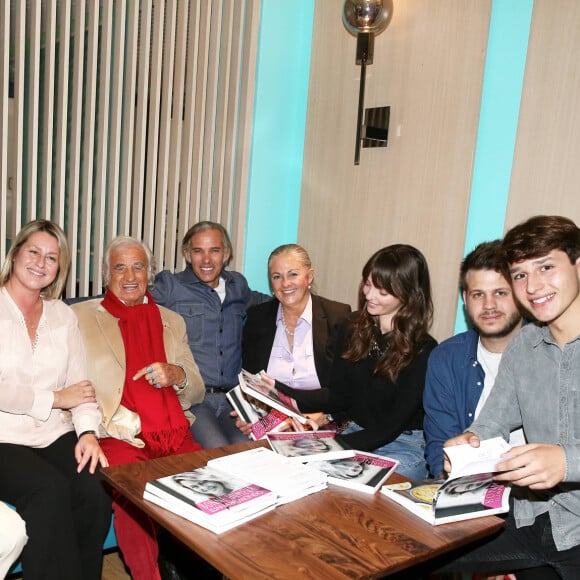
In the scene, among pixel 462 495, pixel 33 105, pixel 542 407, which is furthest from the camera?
pixel 33 105

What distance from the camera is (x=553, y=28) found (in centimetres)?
270

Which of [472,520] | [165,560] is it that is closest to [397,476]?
[472,520]

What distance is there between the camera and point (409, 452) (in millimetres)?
2736

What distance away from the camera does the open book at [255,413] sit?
2857 millimetres

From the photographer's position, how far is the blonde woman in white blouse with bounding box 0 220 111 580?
2.20 m

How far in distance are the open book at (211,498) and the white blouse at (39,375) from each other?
2.91 feet

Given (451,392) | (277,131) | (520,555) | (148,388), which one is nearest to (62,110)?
(277,131)

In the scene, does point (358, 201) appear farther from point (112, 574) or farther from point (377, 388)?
point (112, 574)

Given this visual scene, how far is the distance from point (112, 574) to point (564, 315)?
2174 mm

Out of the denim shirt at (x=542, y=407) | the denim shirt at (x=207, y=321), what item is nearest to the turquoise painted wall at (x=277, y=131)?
the denim shirt at (x=207, y=321)

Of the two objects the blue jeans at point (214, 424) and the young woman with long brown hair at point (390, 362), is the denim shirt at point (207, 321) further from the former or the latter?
the young woman with long brown hair at point (390, 362)

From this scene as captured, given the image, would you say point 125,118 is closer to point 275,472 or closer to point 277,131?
point 277,131

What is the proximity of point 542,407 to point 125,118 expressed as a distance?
8.57ft

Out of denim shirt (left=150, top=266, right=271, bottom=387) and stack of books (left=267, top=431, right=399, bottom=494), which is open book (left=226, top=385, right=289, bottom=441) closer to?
denim shirt (left=150, top=266, right=271, bottom=387)
